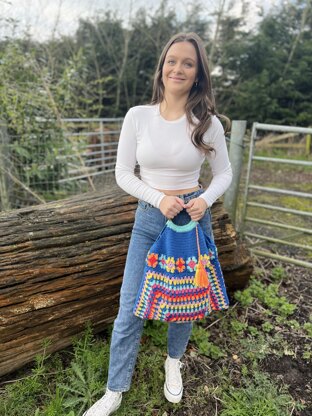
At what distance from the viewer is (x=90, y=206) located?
2.44 meters

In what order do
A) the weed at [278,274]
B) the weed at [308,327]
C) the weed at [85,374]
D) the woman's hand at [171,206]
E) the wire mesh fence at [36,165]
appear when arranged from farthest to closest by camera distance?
the wire mesh fence at [36,165], the weed at [278,274], the weed at [308,327], the weed at [85,374], the woman's hand at [171,206]

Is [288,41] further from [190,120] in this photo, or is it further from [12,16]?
[190,120]

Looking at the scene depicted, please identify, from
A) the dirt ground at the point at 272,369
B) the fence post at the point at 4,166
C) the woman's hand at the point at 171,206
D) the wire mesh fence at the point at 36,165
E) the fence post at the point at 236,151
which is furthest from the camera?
the wire mesh fence at the point at 36,165

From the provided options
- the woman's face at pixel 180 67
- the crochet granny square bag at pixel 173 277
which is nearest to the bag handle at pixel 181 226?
the crochet granny square bag at pixel 173 277

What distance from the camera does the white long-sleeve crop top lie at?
67.7 inches

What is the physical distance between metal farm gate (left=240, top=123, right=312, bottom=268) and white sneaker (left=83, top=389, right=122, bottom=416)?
7.17ft

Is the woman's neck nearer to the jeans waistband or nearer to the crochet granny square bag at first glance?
the jeans waistband

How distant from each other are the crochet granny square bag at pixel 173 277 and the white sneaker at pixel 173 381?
0.44 metres

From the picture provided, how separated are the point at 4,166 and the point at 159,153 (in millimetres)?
3551

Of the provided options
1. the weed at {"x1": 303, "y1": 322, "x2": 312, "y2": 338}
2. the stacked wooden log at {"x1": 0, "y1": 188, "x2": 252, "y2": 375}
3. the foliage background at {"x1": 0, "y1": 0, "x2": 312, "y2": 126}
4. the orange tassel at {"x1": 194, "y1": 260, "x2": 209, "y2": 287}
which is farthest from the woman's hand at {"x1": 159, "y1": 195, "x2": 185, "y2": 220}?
the foliage background at {"x1": 0, "y1": 0, "x2": 312, "y2": 126}

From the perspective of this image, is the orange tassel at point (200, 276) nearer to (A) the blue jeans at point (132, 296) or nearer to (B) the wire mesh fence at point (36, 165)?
(A) the blue jeans at point (132, 296)

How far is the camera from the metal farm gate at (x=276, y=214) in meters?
3.37

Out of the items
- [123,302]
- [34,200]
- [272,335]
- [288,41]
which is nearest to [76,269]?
[123,302]

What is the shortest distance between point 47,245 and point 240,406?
1.38 meters
